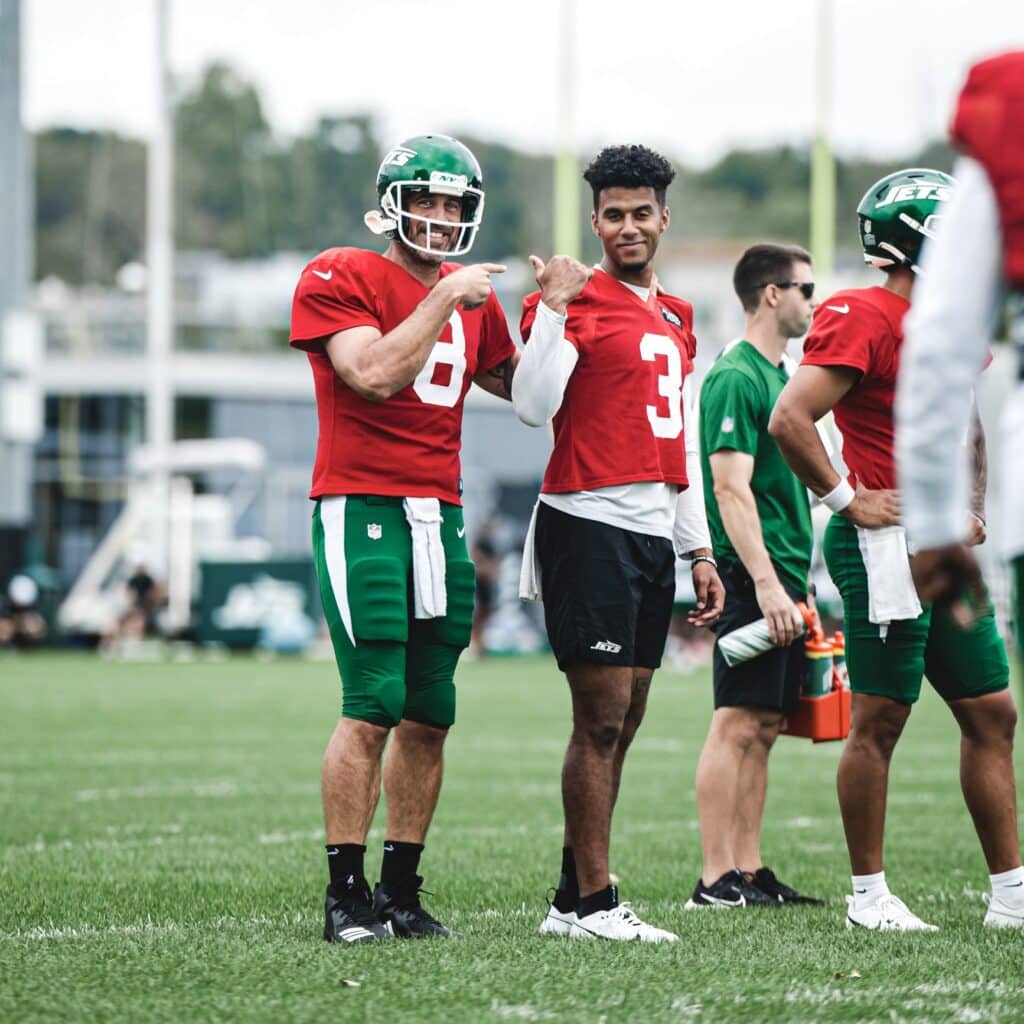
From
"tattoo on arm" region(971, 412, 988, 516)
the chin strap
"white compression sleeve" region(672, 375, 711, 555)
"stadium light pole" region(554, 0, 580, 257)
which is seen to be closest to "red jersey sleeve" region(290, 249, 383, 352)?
the chin strap

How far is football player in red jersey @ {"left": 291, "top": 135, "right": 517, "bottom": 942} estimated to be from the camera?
467 centimetres

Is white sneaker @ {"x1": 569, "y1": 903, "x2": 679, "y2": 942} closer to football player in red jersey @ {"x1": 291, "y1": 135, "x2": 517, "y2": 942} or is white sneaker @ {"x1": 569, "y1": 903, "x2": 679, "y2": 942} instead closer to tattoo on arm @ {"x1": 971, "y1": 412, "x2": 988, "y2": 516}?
football player in red jersey @ {"x1": 291, "y1": 135, "x2": 517, "y2": 942}

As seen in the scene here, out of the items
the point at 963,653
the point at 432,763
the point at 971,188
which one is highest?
the point at 971,188

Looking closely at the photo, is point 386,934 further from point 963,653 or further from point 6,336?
point 6,336

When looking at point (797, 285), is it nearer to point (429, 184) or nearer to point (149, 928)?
point (429, 184)

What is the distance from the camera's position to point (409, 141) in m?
4.90

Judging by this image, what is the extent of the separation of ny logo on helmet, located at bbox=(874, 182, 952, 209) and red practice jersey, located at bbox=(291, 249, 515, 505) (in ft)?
3.65

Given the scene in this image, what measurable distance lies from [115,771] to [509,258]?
5806 cm

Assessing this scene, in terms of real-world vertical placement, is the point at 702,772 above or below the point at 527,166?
below

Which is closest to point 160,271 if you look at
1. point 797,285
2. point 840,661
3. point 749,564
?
point 797,285

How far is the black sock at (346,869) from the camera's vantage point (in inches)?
182

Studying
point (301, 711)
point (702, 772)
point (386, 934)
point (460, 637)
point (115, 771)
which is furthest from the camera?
point (301, 711)

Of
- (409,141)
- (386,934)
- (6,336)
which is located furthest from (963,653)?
(6,336)

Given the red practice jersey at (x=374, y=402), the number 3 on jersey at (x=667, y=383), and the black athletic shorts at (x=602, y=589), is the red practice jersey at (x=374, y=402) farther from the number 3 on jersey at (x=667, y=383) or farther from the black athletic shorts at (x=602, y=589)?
the number 3 on jersey at (x=667, y=383)
